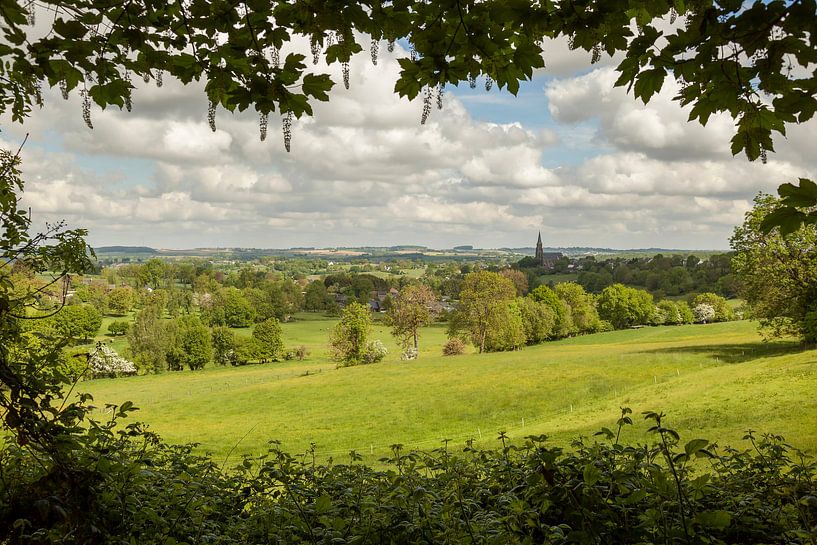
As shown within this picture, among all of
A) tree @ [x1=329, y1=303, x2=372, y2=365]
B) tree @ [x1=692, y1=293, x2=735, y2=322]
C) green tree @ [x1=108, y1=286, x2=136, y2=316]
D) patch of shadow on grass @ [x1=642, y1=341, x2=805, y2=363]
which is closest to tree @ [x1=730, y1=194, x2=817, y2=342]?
patch of shadow on grass @ [x1=642, y1=341, x2=805, y2=363]

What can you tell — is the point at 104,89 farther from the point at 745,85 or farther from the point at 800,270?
the point at 800,270

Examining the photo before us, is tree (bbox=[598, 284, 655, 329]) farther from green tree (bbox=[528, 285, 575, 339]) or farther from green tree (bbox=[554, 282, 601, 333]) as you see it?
green tree (bbox=[528, 285, 575, 339])

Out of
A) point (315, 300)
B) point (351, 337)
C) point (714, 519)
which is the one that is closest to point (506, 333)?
point (351, 337)

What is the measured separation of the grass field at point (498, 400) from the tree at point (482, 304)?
43.2 feet

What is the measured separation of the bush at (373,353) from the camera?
6756 centimetres

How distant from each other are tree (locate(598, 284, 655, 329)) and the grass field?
35.7 meters

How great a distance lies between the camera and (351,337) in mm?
66188

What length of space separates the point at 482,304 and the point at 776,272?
39.3m

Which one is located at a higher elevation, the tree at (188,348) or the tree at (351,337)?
the tree at (351,337)

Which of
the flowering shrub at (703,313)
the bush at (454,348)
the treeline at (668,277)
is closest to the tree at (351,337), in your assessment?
the bush at (454,348)

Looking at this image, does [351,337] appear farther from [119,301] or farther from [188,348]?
[119,301]

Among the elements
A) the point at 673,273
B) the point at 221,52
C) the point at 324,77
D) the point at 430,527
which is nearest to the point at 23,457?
the point at 430,527

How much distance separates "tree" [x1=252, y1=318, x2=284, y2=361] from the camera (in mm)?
84125

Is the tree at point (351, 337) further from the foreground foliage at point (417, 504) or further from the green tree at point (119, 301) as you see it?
the green tree at point (119, 301)
